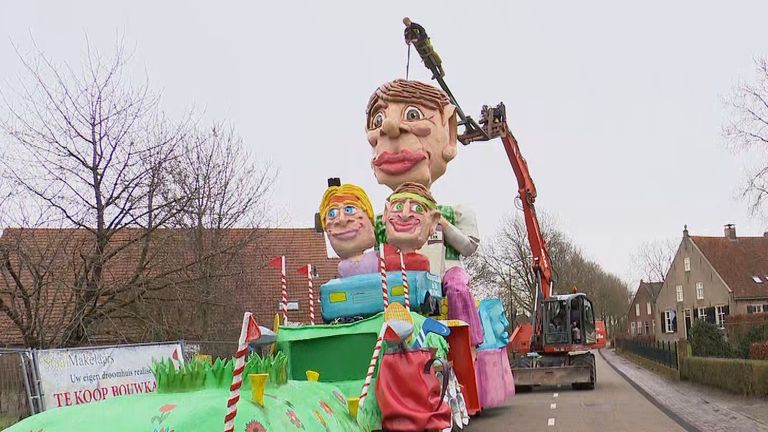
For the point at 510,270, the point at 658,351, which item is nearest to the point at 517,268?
the point at 510,270

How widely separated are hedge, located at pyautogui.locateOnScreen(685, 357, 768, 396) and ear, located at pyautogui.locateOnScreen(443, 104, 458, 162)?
8239mm

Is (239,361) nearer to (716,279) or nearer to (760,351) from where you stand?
(760,351)

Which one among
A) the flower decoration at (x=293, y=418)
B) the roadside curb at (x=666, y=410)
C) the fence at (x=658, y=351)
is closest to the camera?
the flower decoration at (x=293, y=418)

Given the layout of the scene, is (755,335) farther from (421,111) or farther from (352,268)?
(352,268)

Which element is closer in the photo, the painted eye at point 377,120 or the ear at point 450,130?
the painted eye at point 377,120

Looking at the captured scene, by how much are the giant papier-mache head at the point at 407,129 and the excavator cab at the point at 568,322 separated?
33.4ft

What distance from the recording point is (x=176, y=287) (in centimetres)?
1394

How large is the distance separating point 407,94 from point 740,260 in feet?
159

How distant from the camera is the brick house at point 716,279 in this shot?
5041 cm

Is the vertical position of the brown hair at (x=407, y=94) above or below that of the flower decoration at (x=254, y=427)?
above

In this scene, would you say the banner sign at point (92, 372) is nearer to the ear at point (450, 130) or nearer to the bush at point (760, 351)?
the ear at point (450, 130)

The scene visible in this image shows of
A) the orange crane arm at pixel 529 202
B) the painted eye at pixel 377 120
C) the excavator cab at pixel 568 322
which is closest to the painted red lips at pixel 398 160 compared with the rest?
the painted eye at pixel 377 120

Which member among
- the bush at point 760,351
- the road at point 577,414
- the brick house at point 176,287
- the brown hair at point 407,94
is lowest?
the road at point 577,414

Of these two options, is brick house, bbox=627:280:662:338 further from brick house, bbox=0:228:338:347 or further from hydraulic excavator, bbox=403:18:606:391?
brick house, bbox=0:228:338:347
